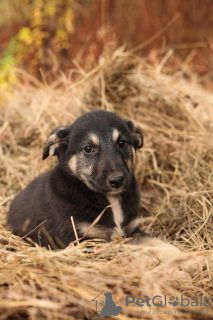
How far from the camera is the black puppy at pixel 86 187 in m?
4.11

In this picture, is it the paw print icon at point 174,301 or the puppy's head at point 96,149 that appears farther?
the puppy's head at point 96,149

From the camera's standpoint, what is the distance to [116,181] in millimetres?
3930

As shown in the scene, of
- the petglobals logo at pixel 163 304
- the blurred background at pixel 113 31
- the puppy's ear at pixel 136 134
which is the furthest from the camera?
the blurred background at pixel 113 31

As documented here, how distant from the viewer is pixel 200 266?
12.5 ft

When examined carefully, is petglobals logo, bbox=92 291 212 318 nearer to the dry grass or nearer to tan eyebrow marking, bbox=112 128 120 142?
the dry grass

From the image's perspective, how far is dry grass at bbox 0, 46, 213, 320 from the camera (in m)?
2.86

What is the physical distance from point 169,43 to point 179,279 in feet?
32.3

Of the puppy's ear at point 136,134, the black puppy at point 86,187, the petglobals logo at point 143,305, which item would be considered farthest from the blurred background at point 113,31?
the petglobals logo at point 143,305

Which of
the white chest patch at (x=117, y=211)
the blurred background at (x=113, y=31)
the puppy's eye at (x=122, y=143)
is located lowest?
the white chest patch at (x=117, y=211)

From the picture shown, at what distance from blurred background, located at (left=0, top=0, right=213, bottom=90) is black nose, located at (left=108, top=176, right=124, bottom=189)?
25.3ft

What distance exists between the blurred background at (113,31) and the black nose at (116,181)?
772 centimetres

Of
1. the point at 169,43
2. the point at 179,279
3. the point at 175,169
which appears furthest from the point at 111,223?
the point at 169,43

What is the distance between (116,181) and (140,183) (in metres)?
2.14

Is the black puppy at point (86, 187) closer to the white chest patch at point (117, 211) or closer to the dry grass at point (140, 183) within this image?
the white chest patch at point (117, 211)
